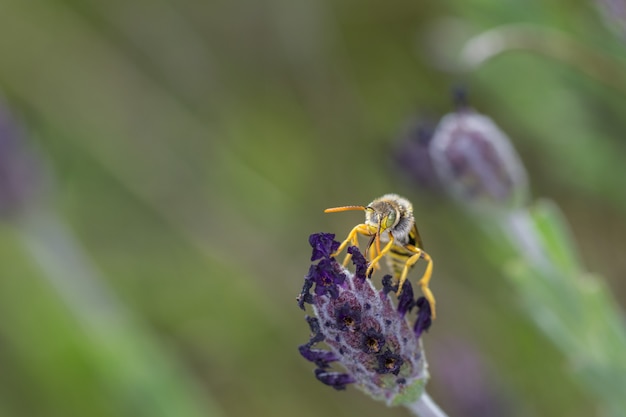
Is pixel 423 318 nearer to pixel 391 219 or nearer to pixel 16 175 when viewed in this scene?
pixel 391 219

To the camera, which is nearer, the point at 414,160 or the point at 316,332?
the point at 316,332

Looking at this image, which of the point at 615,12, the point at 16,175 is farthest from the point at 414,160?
the point at 16,175

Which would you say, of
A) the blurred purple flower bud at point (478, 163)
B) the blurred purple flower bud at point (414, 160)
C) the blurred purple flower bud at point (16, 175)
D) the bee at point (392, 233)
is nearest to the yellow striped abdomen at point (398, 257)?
the bee at point (392, 233)

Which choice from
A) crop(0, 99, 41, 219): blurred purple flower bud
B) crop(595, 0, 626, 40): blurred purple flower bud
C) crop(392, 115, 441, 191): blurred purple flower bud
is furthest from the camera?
crop(0, 99, 41, 219): blurred purple flower bud

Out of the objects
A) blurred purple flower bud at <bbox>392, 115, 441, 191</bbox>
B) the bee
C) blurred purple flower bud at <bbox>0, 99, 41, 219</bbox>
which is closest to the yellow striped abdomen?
the bee

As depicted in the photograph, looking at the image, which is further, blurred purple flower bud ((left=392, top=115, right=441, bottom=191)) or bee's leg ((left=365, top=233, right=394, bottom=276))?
blurred purple flower bud ((left=392, top=115, right=441, bottom=191))

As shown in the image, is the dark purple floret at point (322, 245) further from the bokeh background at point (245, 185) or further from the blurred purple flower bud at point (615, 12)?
the bokeh background at point (245, 185)

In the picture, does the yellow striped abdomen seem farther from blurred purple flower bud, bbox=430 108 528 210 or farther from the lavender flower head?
blurred purple flower bud, bbox=430 108 528 210
